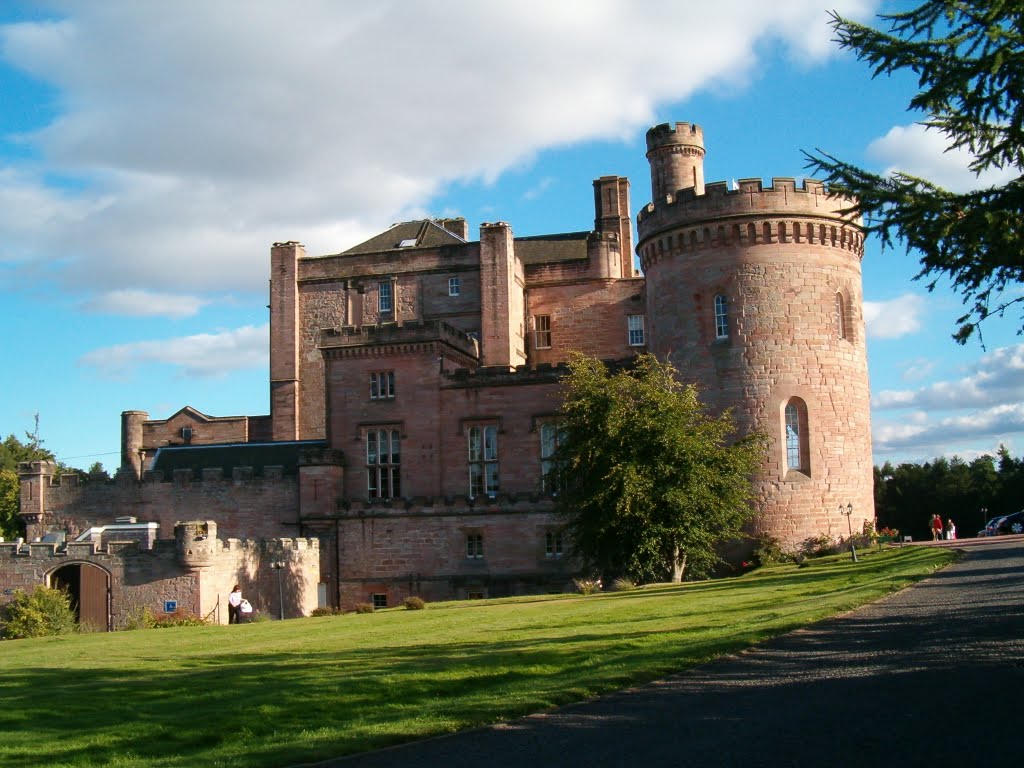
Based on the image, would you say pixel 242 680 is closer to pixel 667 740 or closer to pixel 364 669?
pixel 364 669

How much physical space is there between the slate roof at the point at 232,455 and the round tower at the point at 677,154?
18337 mm

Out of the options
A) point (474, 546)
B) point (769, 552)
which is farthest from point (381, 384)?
point (769, 552)

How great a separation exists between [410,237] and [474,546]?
21.4 m

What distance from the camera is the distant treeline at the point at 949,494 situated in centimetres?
6962

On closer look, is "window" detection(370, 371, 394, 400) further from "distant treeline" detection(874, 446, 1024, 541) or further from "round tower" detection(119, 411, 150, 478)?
"distant treeline" detection(874, 446, 1024, 541)

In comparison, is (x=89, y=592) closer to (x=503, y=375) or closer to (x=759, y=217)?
(x=503, y=375)

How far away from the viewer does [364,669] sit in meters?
16.1

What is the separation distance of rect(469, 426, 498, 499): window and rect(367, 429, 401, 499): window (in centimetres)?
300

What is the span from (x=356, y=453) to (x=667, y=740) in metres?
36.7

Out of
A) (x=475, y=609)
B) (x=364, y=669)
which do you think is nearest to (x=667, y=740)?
(x=364, y=669)

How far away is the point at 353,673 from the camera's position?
15.7m

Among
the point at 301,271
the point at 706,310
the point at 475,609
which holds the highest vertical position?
the point at 301,271

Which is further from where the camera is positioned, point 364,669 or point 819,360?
point 819,360

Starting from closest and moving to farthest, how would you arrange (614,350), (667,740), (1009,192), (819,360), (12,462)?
(667,740) → (1009,192) → (819,360) → (614,350) → (12,462)
